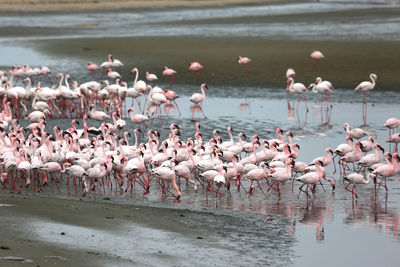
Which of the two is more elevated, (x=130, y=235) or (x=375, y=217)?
(x=375, y=217)

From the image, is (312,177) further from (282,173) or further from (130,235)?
(130,235)

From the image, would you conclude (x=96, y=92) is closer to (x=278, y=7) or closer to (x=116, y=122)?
(x=116, y=122)

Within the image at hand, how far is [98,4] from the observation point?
197 feet

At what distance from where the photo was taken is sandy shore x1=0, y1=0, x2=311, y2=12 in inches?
2190

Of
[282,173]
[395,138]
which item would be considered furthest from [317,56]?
[282,173]

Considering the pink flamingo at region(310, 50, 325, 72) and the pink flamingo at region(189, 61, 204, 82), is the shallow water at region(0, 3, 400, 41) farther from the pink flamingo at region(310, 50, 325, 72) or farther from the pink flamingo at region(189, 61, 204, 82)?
the pink flamingo at region(189, 61, 204, 82)

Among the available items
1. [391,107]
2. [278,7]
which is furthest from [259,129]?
[278,7]

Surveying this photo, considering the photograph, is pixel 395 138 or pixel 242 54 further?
pixel 242 54

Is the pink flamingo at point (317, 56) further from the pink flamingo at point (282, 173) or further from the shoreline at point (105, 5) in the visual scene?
the shoreline at point (105, 5)

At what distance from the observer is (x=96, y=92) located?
2052cm

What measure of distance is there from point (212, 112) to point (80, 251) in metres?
12.1

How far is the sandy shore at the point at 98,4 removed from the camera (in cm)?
5562

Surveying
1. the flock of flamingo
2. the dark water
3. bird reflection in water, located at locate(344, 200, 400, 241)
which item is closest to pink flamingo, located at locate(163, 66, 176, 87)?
the dark water

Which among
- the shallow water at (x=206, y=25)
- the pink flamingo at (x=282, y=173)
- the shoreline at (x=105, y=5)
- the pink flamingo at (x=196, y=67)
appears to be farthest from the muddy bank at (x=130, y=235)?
the shoreline at (x=105, y=5)
